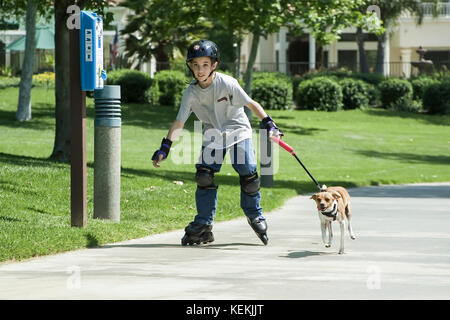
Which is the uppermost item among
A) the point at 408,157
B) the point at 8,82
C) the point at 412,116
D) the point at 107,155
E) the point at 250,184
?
the point at 8,82

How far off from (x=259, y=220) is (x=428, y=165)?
1504 centimetres

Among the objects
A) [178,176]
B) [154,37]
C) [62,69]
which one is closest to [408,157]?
[178,176]

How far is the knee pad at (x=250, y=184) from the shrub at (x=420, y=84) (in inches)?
1244

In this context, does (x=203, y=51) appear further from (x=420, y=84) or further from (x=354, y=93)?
(x=420, y=84)

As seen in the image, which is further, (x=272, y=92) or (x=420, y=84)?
(x=420, y=84)

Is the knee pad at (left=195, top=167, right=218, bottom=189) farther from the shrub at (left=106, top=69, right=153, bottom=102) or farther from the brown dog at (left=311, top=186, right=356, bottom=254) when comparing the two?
the shrub at (left=106, top=69, right=153, bottom=102)

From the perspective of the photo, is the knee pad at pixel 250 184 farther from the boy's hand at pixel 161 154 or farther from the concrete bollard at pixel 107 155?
the concrete bollard at pixel 107 155

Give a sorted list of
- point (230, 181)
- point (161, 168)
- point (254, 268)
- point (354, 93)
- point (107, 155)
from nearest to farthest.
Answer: point (254, 268) < point (107, 155) < point (230, 181) < point (161, 168) < point (354, 93)

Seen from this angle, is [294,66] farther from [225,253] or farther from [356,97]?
[225,253]

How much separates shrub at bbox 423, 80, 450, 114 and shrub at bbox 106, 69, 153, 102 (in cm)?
1147

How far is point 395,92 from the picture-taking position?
39.8 m

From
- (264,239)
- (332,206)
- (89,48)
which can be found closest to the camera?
(332,206)
